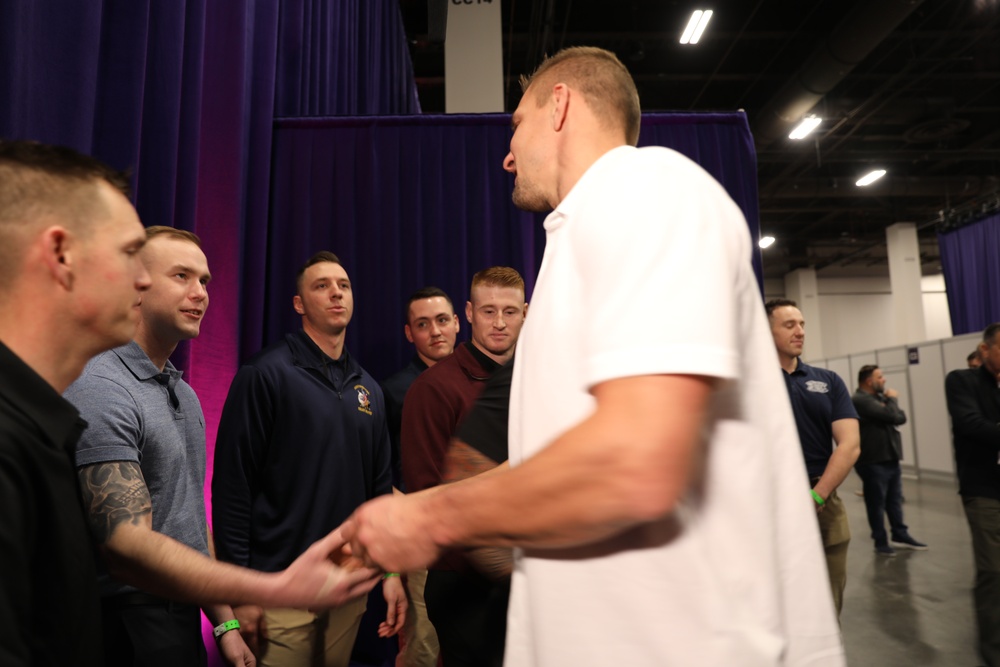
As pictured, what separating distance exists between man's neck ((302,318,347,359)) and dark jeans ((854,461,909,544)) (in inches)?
208

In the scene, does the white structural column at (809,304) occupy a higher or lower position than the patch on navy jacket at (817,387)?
higher

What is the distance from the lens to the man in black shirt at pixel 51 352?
2.58 feet

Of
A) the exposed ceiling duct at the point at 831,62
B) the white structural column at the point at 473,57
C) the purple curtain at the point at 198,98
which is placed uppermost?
the exposed ceiling duct at the point at 831,62

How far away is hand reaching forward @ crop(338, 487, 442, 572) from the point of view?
2.57ft

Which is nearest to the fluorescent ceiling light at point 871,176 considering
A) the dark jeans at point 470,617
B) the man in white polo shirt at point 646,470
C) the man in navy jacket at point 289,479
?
the man in navy jacket at point 289,479

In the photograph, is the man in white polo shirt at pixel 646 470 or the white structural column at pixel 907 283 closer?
the man in white polo shirt at pixel 646 470

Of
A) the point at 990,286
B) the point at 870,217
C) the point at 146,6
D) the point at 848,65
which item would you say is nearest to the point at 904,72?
the point at 848,65

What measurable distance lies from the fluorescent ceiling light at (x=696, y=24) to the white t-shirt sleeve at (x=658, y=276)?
6877 mm

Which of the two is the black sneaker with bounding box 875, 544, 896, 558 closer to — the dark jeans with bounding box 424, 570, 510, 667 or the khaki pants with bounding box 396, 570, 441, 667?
the khaki pants with bounding box 396, 570, 441, 667

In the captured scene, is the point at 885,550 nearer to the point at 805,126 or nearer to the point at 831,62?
the point at 831,62

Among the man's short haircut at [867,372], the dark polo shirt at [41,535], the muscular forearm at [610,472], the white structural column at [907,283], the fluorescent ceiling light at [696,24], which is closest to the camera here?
the muscular forearm at [610,472]

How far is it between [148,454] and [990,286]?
1384cm

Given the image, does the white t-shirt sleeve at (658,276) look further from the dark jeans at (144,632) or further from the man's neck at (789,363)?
the man's neck at (789,363)

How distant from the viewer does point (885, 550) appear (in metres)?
6.09
